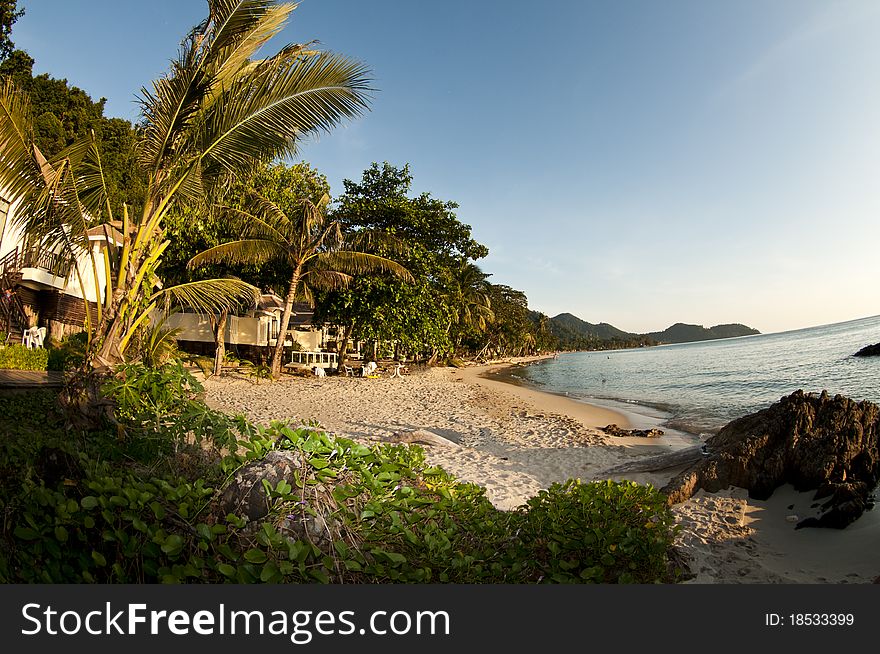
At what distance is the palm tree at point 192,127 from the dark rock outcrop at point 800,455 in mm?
6924

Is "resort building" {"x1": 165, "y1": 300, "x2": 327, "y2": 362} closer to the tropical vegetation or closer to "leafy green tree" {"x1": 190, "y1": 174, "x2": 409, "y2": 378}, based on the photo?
"leafy green tree" {"x1": 190, "y1": 174, "x2": 409, "y2": 378}

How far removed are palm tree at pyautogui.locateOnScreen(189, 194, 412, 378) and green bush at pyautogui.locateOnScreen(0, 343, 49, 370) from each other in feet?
20.5

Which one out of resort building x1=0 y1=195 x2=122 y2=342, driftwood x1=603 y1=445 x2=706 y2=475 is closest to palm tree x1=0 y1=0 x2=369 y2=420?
resort building x1=0 y1=195 x2=122 y2=342

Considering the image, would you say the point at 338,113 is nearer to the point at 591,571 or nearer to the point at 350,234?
the point at 591,571

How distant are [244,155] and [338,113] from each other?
4.79 ft

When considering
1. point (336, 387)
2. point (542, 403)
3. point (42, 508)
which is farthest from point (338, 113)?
point (542, 403)

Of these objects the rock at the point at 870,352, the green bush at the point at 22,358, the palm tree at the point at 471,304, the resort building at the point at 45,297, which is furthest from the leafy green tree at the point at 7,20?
the rock at the point at 870,352

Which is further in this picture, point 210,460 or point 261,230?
point 261,230

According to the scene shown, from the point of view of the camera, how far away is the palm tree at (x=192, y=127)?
554cm

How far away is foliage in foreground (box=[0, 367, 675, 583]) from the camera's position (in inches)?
83.8

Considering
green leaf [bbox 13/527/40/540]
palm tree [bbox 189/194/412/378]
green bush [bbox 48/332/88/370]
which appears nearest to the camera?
green leaf [bbox 13/527/40/540]

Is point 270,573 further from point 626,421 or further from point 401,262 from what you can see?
point 401,262

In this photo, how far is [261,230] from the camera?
16906 mm

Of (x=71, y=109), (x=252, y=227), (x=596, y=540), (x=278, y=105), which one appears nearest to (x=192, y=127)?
(x=278, y=105)
